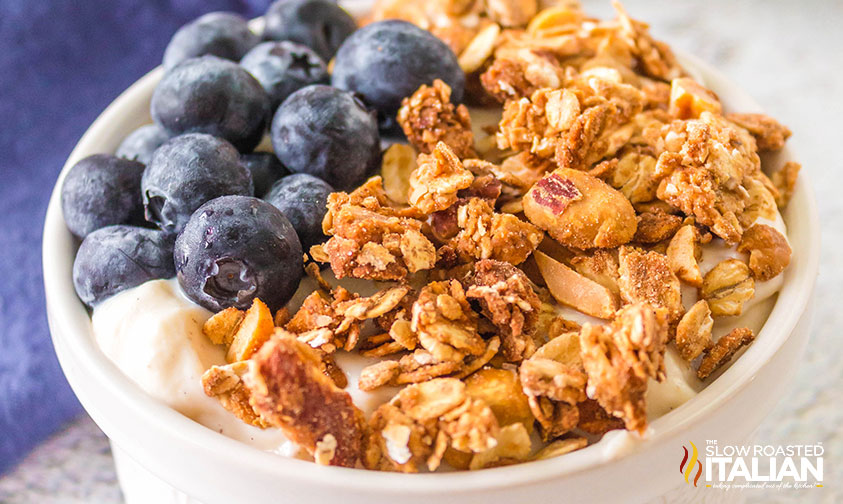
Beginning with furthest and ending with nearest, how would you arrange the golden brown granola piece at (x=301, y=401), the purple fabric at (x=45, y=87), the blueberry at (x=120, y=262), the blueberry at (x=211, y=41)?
1. the purple fabric at (x=45, y=87)
2. the blueberry at (x=211, y=41)
3. the blueberry at (x=120, y=262)
4. the golden brown granola piece at (x=301, y=401)

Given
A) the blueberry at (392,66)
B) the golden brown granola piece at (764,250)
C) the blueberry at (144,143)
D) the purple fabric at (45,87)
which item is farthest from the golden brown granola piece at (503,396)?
the purple fabric at (45,87)

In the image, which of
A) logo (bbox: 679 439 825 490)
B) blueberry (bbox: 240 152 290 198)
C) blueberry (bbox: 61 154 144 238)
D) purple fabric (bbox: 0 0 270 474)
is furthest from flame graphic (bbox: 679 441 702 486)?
purple fabric (bbox: 0 0 270 474)

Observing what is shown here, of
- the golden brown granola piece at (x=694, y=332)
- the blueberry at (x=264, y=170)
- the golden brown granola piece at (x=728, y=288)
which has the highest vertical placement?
the golden brown granola piece at (x=728, y=288)

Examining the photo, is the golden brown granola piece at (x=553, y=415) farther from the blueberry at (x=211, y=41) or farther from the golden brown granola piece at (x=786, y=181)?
the blueberry at (x=211, y=41)

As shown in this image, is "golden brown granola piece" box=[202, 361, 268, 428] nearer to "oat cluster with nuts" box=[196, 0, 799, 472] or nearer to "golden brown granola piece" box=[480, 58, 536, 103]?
"oat cluster with nuts" box=[196, 0, 799, 472]

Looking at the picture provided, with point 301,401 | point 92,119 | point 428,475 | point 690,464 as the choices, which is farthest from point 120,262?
point 92,119

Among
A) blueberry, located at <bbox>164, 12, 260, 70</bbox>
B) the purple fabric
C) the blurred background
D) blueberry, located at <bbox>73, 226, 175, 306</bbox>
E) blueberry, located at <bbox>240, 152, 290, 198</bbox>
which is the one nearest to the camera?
blueberry, located at <bbox>73, 226, 175, 306</bbox>

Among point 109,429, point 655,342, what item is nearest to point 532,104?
point 655,342

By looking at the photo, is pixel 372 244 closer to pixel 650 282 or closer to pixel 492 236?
pixel 492 236
